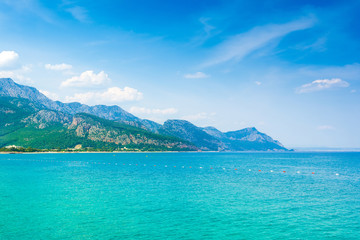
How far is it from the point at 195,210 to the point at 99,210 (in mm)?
18412

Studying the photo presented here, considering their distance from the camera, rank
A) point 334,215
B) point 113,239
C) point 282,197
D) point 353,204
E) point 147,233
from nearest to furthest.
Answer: point 113,239, point 147,233, point 334,215, point 353,204, point 282,197

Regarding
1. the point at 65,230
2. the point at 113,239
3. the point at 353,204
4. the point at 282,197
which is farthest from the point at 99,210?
the point at 353,204

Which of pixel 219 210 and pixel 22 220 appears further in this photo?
pixel 219 210

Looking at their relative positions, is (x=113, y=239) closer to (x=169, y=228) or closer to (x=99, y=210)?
(x=169, y=228)

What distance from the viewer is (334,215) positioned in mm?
48375

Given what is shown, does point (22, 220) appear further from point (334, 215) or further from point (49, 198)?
point (334, 215)

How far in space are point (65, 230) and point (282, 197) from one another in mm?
50527

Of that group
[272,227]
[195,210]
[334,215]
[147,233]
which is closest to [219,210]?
[195,210]

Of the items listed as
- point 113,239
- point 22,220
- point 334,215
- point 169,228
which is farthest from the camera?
point 334,215

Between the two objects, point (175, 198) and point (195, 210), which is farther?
point (175, 198)

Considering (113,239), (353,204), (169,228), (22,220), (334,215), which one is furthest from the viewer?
(353,204)

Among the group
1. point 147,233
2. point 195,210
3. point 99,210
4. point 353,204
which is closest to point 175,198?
point 195,210

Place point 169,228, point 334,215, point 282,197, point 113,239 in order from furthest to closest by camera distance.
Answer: point 282,197
point 334,215
point 169,228
point 113,239

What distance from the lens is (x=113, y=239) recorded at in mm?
34031
